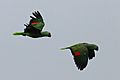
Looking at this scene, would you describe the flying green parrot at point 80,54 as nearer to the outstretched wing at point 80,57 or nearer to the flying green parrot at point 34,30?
the outstretched wing at point 80,57

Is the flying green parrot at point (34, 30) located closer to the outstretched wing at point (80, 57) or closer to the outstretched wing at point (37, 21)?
the outstretched wing at point (37, 21)

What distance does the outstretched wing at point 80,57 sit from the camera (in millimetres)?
24000

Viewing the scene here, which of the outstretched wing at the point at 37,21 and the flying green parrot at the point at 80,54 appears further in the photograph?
the outstretched wing at the point at 37,21

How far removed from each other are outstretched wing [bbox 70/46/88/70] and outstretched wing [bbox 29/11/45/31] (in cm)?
515

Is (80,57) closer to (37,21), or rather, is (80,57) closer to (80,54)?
(80,54)

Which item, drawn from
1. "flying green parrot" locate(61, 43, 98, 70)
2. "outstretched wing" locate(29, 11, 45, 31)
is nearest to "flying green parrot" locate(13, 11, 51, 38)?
"outstretched wing" locate(29, 11, 45, 31)

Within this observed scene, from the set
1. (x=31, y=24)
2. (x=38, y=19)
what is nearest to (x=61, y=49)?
(x=31, y=24)

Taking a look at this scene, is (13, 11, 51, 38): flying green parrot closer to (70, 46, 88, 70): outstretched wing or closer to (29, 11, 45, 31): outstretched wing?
(29, 11, 45, 31): outstretched wing

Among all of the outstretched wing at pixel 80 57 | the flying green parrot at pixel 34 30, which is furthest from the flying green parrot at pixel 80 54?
the flying green parrot at pixel 34 30

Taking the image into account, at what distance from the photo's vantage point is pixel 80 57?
24.1 meters

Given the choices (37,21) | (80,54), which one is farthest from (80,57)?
(37,21)

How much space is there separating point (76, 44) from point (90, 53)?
1043 mm

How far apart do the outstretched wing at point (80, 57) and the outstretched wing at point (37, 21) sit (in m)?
5.15

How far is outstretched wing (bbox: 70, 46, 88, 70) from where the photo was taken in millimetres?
24000
